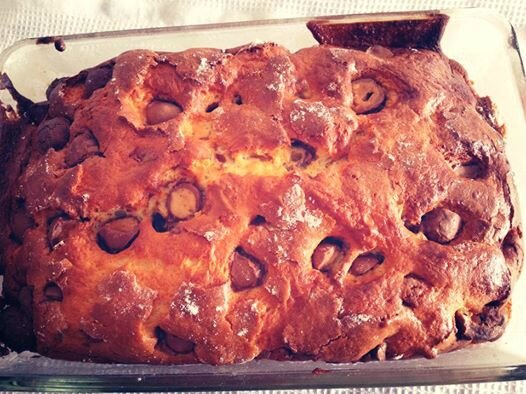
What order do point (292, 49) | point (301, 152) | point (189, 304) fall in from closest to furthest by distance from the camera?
1. point (189, 304)
2. point (301, 152)
3. point (292, 49)

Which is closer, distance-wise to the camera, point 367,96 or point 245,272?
point 245,272

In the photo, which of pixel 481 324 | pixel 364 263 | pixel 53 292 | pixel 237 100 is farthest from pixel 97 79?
pixel 481 324

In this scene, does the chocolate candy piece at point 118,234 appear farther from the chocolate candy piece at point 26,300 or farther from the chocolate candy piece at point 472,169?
the chocolate candy piece at point 472,169

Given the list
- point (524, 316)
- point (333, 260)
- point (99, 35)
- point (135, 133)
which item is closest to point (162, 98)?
point (135, 133)

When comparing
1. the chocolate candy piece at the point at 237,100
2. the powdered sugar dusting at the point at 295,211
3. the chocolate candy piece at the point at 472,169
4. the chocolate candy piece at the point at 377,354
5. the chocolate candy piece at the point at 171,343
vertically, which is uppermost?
the chocolate candy piece at the point at 237,100

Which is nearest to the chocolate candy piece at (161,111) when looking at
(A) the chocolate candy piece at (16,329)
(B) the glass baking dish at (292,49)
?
(B) the glass baking dish at (292,49)

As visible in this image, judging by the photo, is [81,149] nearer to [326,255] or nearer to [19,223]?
[19,223]
